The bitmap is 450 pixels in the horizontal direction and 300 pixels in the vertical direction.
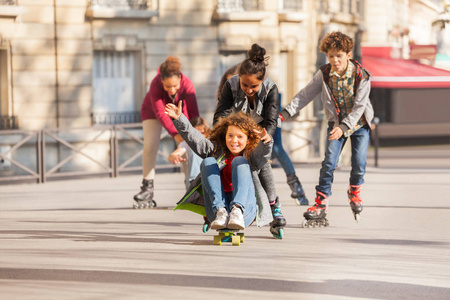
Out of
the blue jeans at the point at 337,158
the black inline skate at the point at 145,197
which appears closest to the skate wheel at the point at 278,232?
the blue jeans at the point at 337,158

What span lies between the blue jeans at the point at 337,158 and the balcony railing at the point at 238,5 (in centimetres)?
1234

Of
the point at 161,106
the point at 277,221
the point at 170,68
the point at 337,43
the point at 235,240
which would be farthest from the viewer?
the point at 161,106

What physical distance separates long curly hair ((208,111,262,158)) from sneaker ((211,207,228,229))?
536mm

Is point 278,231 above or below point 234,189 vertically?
below

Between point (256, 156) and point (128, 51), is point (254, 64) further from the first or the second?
point (128, 51)

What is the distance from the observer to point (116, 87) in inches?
774

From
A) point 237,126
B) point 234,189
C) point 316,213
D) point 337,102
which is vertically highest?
point 337,102

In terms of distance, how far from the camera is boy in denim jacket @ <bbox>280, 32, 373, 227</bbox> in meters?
8.39

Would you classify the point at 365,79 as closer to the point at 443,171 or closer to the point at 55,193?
the point at 55,193

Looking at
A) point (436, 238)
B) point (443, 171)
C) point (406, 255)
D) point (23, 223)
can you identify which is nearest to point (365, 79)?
point (436, 238)

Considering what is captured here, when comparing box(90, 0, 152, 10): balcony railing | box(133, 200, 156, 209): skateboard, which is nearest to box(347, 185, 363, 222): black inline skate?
box(133, 200, 156, 209): skateboard

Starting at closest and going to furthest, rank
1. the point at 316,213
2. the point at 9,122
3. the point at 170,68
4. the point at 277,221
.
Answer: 1. the point at 277,221
2. the point at 316,213
3. the point at 170,68
4. the point at 9,122

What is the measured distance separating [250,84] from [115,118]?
12194 millimetres

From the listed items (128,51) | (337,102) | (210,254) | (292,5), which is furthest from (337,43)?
(292,5)
